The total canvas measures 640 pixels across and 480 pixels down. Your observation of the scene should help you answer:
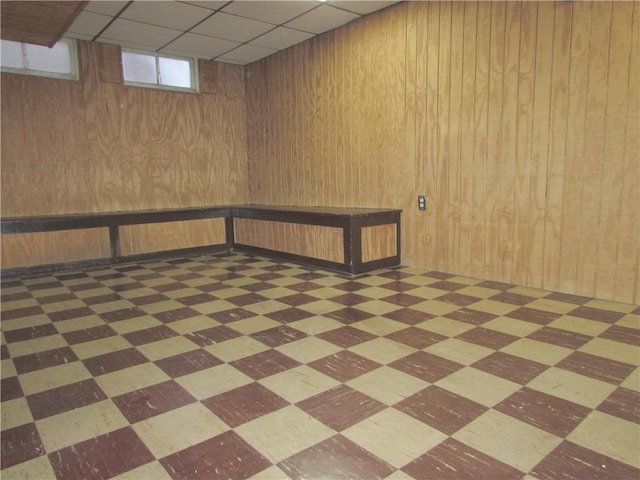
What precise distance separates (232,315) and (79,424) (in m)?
1.46

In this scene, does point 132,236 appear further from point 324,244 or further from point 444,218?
point 444,218

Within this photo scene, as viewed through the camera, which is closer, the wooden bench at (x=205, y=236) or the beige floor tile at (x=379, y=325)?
the beige floor tile at (x=379, y=325)

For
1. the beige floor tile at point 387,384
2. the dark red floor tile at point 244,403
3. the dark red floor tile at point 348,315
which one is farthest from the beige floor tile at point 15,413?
the dark red floor tile at point 348,315

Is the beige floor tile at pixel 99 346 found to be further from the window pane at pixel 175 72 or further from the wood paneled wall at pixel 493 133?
the window pane at pixel 175 72

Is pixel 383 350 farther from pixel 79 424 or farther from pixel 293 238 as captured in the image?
pixel 293 238

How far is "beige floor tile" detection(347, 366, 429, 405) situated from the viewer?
6.39 ft

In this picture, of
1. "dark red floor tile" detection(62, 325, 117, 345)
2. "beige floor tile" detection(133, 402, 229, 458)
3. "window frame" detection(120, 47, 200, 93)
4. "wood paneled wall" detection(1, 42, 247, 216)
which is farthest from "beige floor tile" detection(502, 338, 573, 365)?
"window frame" detection(120, 47, 200, 93)

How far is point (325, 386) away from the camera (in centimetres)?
205

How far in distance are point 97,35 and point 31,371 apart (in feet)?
13.9

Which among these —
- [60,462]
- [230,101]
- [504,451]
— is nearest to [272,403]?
[60,462]

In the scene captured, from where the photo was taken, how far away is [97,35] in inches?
198

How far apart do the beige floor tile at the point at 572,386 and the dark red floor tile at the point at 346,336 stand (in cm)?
95

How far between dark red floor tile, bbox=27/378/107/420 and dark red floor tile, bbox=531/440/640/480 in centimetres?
183

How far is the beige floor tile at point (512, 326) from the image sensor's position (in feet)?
8.79
